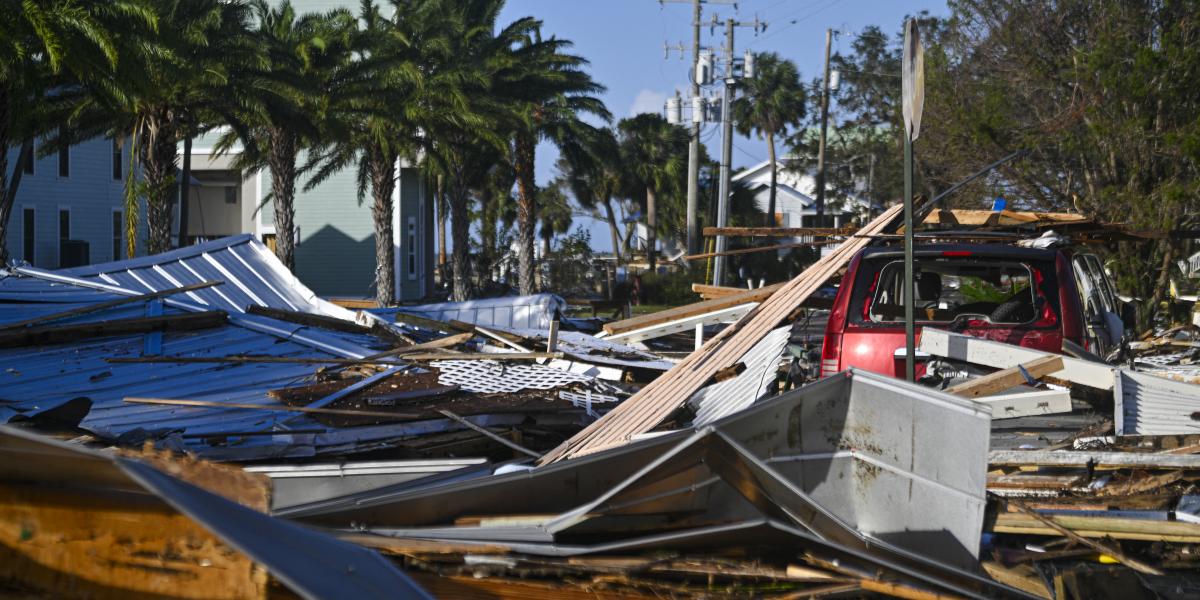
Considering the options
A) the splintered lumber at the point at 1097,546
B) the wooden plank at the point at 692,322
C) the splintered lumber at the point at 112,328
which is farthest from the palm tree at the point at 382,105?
the splintered lumber at the point at 1097,546

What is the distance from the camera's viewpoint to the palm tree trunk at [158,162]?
80.5 ft

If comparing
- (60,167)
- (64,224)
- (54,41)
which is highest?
(60,167)

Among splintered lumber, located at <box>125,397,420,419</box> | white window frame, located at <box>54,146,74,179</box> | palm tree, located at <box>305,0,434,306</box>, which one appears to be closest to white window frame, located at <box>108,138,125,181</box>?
white window frame, located at <box>54,146,74,179</box>

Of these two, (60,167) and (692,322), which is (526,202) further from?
(692,322)

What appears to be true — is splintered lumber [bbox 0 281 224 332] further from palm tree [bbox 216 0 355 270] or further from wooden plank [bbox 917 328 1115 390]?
palm tree [bbox 216 0 355 270]

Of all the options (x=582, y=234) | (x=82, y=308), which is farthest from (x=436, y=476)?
(x=582, y=234)

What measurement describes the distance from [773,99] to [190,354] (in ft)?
181

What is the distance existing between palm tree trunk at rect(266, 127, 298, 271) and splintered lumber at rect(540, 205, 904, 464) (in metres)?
21.1

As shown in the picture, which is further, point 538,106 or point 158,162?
point 538,106

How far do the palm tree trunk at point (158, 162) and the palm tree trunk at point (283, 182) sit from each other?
3.15 metres

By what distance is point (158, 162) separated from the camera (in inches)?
969

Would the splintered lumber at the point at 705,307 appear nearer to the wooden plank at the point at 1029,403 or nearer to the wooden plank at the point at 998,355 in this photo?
the wooden plank at the point at 998,355

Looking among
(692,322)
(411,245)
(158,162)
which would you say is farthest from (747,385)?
(411,245)

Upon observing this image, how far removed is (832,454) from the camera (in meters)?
4.85
